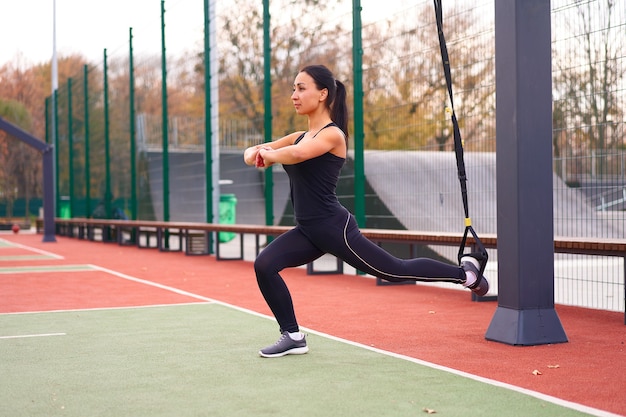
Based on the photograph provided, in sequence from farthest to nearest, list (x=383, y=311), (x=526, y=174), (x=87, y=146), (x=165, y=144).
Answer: (x=87, y=146) < (x=165, y=144) < (x=383, y=311) < (x=526, y=174)

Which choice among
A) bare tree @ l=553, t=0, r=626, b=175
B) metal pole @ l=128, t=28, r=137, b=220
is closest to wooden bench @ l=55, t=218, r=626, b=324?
metal pole @ l=128, t=28, r=137, b=220

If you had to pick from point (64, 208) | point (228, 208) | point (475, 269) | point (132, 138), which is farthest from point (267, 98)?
point (64, 208)

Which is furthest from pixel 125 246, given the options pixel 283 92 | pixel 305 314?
pixel 305 314

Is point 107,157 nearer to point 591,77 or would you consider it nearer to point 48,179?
point 48,179

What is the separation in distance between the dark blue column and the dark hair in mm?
1370

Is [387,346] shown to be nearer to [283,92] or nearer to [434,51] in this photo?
[434,51]

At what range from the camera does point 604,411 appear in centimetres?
412

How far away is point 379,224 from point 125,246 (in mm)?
11826

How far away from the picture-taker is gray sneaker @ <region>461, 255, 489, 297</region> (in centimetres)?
581

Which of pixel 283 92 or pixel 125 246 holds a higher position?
pixel 283 92

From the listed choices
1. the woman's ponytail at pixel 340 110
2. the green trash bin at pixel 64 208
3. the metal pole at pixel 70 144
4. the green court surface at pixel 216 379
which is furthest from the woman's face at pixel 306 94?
the green trash bin at pixel 64 208

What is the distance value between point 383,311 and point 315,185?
306 cm

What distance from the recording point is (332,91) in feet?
18.5

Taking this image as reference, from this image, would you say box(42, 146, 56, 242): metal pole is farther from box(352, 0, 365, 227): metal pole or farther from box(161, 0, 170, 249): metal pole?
box(352, 0, 365, 227): metal pole
